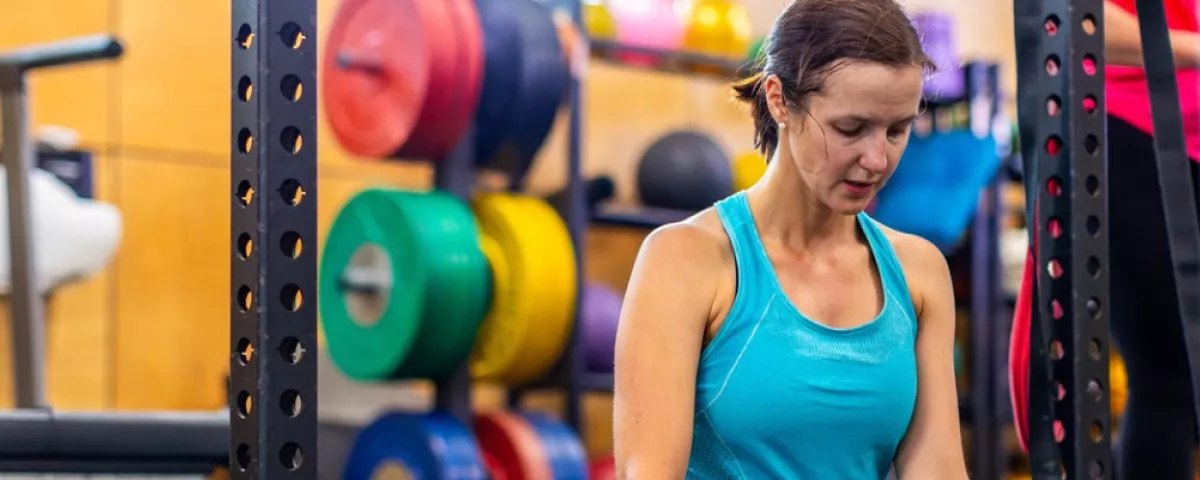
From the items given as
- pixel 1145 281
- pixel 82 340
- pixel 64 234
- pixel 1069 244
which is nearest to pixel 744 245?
pixel 1069 244

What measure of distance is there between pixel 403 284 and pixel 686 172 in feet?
4.19

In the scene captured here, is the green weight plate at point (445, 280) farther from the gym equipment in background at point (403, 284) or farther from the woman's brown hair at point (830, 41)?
the woman's brown hair at point (830, 41)

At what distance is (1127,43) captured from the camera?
150cm

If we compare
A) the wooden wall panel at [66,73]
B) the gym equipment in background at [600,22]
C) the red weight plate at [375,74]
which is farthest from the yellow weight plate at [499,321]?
the wooden wall panel at [66,73]

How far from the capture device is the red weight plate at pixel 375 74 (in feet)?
10.6

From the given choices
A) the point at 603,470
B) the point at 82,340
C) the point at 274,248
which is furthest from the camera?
the point at 603,470

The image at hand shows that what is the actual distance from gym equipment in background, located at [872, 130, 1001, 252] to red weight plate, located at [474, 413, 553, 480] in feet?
5.04

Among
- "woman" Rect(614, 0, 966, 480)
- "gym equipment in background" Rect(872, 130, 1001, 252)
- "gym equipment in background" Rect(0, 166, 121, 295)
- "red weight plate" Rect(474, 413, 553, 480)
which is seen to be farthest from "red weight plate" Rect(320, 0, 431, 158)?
"woman" Rect(614, 0, 966, 480)

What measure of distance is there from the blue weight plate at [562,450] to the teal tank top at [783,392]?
2.11 m

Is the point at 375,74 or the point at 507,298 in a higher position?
the point at 375,74

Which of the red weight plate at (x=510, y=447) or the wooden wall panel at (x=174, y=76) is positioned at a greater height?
the wooden wall panel at (x=174, y=76)

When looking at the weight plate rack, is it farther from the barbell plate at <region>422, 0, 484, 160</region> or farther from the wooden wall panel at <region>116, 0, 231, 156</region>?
the wooden wall panel at <region>116, 0, 231, 156</region>

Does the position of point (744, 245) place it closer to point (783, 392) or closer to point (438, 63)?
point (783, 392)

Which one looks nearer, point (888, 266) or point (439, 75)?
point (888, 266)
